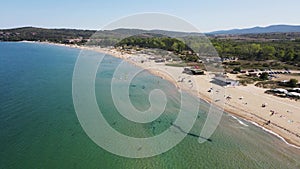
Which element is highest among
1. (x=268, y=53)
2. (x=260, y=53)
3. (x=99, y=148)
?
(x=268, y=53)

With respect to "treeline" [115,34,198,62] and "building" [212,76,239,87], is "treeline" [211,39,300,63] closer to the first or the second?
"treeline" [115,34,198,62]

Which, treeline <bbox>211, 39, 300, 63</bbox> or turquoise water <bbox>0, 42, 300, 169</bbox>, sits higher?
treeline <bbox>211, 39, 300, 63</bbox>

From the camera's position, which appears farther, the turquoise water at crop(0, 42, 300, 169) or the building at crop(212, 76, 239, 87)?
the building at crop(212, 76, 239, 87)

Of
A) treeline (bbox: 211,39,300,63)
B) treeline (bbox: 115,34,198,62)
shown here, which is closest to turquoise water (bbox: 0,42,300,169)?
treeline (bbox: 115,34,198,62)

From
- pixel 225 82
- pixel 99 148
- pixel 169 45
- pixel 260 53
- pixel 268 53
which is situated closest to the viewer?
pixel 99 148

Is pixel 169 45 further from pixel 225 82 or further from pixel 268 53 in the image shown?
pixel 225 82

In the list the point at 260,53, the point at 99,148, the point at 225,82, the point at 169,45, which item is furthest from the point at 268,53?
the point at 99,148

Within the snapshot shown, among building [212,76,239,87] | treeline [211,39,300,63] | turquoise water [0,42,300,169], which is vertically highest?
treeline [211,39,300,63]

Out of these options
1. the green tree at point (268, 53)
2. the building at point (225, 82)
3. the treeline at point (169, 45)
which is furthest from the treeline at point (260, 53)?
the building at point (225, 82)

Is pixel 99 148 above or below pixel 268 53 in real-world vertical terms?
below

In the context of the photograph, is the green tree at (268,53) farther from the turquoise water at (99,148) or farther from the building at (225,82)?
the turquoise water at (99,148)

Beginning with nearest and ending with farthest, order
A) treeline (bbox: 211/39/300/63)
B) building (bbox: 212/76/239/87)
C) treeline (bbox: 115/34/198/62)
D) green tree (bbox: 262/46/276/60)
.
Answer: building (bbox: 212/76/239/87)
treeline (bbox: 211/39/300/63)
green tree (bbox: 262/46/276/60)
treeline (bbox: 115/34/198/62)

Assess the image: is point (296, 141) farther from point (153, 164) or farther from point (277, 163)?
point (153, 164)
